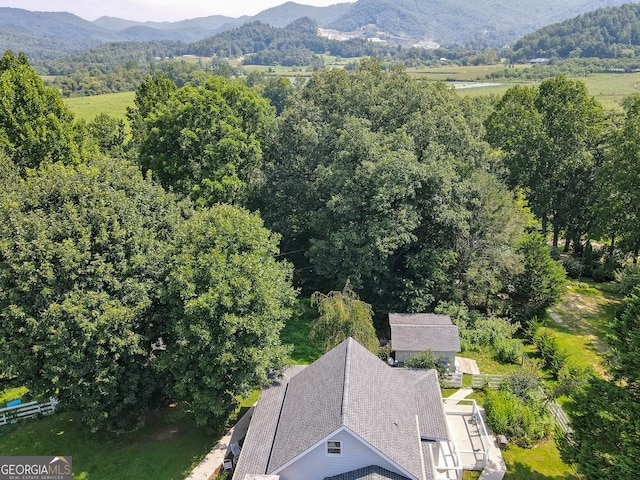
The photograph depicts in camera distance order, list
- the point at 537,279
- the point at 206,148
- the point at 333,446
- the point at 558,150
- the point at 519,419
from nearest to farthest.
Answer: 1. the point at 333,446
2. the point at 519,419
3. the point at 537,279
4. the point at 206,148
5. the point at 558,150

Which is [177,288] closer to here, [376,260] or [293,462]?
[293,462]

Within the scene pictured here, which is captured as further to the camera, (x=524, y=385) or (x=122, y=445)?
(x=524, y=385)

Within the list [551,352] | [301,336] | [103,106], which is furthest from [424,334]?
[103,106]

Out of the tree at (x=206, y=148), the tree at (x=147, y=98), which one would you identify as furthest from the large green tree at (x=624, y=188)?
the tree at (x=147, y=98)

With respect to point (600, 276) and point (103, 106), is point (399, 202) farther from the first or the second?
point (103, 106)

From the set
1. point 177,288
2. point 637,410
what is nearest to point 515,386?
point 637,410

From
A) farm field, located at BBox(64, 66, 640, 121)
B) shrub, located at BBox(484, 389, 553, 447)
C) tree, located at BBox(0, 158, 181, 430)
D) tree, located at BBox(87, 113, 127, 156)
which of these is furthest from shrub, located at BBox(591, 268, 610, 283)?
farm field, located at BBox(64, 66, 640, 121)
